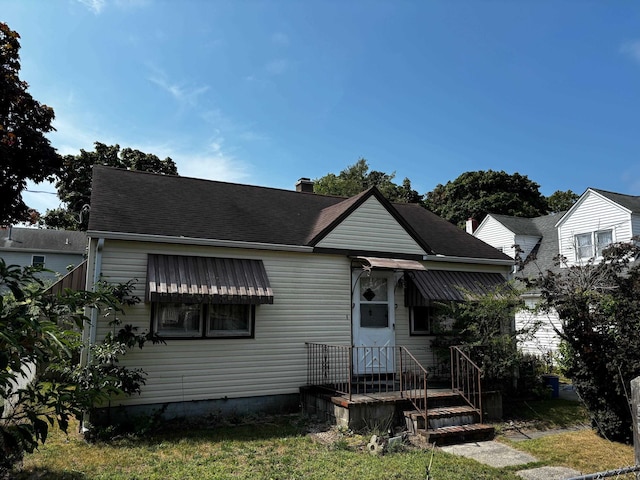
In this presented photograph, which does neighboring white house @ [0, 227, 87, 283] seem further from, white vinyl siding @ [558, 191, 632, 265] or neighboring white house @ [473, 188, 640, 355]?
white vinyl siding @ [558, 191, 632, 265]

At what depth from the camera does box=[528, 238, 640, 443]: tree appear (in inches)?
313

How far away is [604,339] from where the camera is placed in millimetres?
8352

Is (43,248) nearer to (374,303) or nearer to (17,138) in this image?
(17,138)

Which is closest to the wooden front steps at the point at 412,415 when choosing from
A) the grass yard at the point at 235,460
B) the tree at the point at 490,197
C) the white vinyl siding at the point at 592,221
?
the grass yard at the point at 235,460

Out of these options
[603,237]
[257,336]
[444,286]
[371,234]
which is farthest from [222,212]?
[603,237]

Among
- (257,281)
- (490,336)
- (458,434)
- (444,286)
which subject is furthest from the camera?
(444,286)

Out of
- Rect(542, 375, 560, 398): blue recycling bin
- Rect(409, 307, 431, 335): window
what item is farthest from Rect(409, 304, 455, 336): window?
Rect(542, 375, 560, 398): blue recycling bin

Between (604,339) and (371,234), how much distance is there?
5.51 metres

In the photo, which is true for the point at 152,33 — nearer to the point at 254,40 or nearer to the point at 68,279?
the point at 254,40

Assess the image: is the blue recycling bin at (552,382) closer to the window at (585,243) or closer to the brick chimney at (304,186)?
the brick chimney at (304,186)

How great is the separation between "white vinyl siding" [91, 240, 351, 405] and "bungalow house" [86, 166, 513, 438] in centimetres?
2

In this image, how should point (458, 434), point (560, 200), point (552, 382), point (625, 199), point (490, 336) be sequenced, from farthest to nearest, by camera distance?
point (560, 200)
point (625, 199)
point (552, 382)
point (490, 336)
point (458, 434)

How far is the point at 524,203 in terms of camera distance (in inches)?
1692

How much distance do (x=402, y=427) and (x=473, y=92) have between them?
34.0 feet
